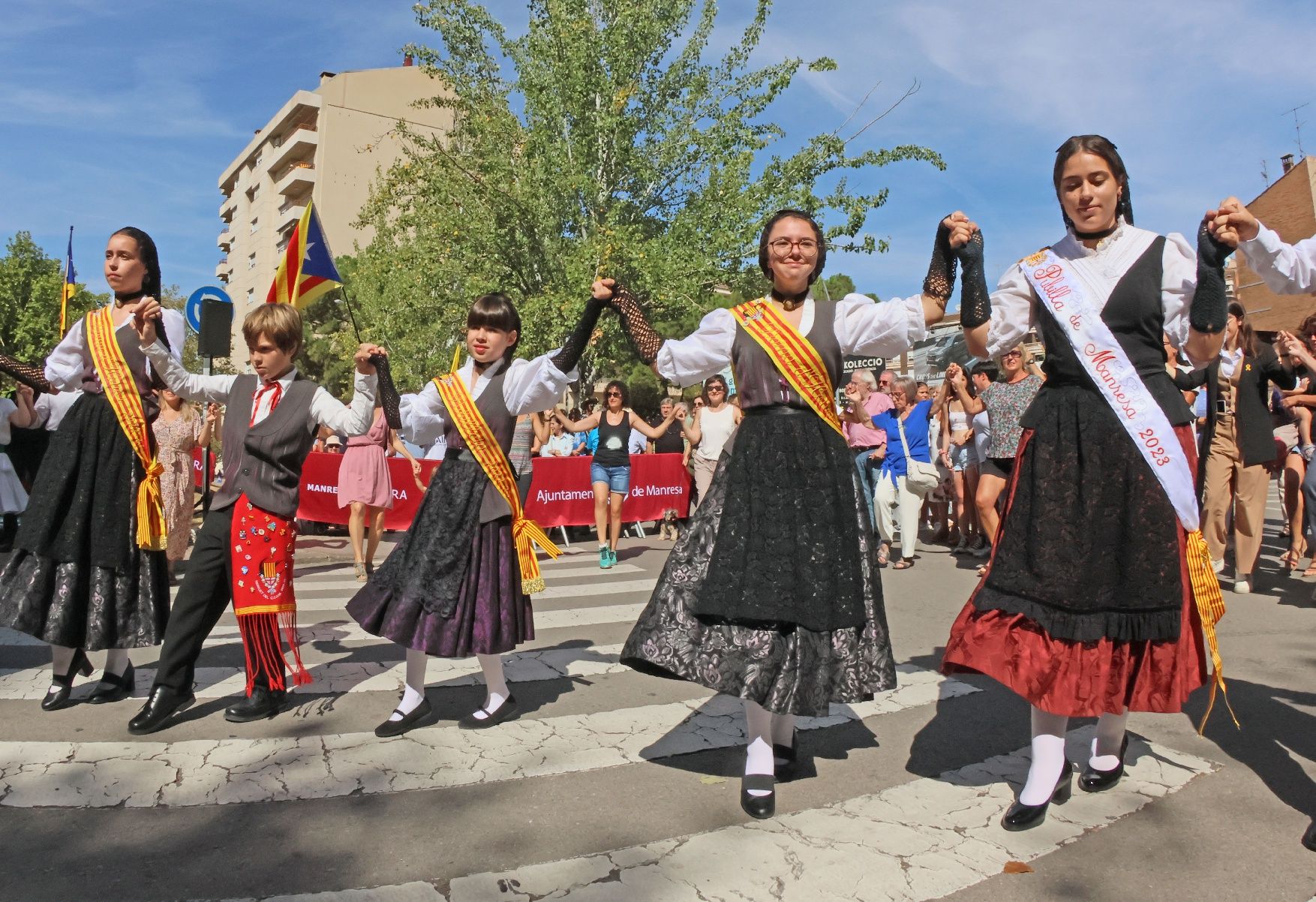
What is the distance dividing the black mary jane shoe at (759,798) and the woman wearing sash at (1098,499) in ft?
2.40

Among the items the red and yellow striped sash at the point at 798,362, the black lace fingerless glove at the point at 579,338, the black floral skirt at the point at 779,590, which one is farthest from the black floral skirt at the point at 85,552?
the red and yellow striped sash at the point at 798,362

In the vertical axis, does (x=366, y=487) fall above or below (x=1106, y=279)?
below

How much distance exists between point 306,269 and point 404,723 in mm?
2999

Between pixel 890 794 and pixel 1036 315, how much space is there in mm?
1738

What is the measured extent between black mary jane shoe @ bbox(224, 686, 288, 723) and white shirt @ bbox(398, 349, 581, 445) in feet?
4.18

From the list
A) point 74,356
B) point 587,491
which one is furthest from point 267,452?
point 587,491

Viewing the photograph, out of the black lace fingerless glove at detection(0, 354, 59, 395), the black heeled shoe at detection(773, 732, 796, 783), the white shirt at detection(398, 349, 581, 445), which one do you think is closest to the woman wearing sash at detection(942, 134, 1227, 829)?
the black heeled shoe at detection(773, 732, 796, 783)

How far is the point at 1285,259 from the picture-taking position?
287cm

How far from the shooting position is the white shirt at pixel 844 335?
330 cm

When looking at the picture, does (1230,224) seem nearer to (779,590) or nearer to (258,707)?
(779,590)

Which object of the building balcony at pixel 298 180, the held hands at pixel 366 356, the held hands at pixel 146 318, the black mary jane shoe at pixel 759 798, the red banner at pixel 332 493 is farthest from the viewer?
the building balcony at pixel 298 180

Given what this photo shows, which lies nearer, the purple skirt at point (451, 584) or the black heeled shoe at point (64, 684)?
the purple skirt at point (451, 584)

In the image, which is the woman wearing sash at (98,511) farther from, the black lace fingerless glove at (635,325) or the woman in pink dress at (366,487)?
the woman in pink dress at (366,487)

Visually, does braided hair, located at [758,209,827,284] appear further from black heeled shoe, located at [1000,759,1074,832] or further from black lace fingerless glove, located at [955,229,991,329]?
black heeled shoe, located at [1000,759,1074,832]
